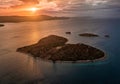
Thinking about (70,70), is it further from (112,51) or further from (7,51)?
(7,51)

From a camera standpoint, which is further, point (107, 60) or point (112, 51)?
point (112, 51)

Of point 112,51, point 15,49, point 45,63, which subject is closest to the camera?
point 45,63

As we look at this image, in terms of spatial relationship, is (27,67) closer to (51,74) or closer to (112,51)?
(51,74)

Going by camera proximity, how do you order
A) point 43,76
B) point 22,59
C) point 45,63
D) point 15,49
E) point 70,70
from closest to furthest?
1. point 43,76
2. point 70,70
3. point 45,63
4. point 22,59
5. point 15,49

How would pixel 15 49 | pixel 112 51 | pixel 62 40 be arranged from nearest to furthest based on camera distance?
pixel 112 51
pixel 15 49
pixel 62 40

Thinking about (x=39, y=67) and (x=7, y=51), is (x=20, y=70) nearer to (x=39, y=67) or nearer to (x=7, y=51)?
(x=39, y=67)

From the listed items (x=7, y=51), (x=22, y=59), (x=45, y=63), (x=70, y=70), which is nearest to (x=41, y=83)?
(x=70, y=70)

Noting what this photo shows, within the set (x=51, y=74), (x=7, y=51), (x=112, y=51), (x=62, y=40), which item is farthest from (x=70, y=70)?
(x=62, y=40)

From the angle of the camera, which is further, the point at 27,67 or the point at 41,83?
the point at 27,67

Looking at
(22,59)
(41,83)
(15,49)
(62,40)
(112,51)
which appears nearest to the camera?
(41,83)
